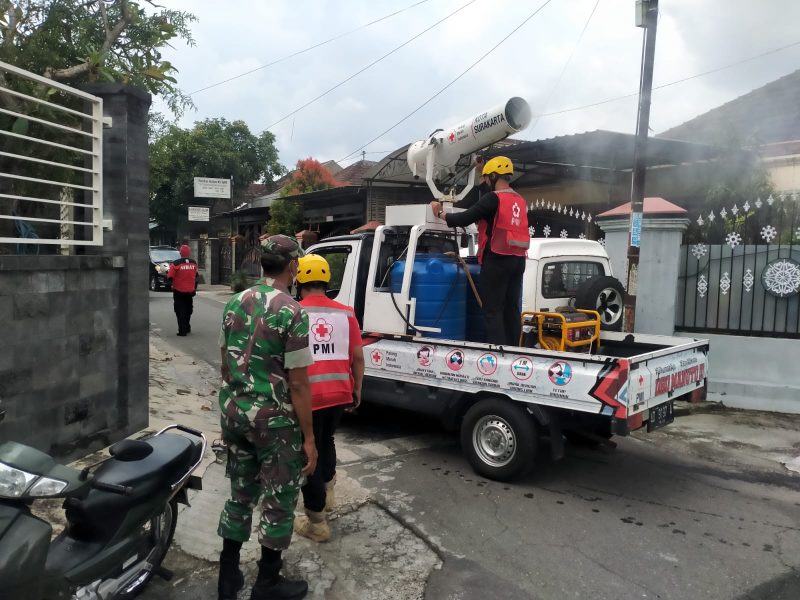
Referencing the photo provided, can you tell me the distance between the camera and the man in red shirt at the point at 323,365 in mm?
3576

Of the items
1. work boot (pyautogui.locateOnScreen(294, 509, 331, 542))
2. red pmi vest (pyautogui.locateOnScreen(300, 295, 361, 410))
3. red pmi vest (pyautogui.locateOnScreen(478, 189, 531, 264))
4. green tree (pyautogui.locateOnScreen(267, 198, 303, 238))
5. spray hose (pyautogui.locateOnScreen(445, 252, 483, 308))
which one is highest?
green tree (pyautogui.locateOnScreen(267, 198, 303, 238))

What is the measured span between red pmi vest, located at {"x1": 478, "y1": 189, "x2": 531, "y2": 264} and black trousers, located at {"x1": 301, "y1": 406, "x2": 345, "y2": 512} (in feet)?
6.90

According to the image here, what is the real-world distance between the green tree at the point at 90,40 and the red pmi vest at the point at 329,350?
3363 millimetres

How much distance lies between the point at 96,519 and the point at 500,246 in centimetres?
354

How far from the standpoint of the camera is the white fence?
4633 millimetres

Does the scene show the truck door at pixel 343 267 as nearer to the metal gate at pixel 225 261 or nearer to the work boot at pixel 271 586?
the work boot at pixel 271 586

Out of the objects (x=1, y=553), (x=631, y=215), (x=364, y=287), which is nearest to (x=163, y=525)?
(x=1, y=553)

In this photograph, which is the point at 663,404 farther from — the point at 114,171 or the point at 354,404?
the point at 114,171

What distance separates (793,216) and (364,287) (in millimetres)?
5039

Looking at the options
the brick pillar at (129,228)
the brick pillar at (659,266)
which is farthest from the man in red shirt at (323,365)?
the brick pillar at (659,266)

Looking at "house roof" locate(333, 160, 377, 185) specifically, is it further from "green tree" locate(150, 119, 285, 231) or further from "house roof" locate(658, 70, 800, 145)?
"house roof" locate(658, 70, 800, 145)

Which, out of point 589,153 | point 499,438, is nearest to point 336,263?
point 499,438

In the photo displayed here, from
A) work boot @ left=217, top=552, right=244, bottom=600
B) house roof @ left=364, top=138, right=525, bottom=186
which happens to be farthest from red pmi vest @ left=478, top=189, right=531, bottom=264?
house roof @ left=364, top=138, right=525, bottom=186

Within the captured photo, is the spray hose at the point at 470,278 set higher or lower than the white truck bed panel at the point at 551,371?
higher
